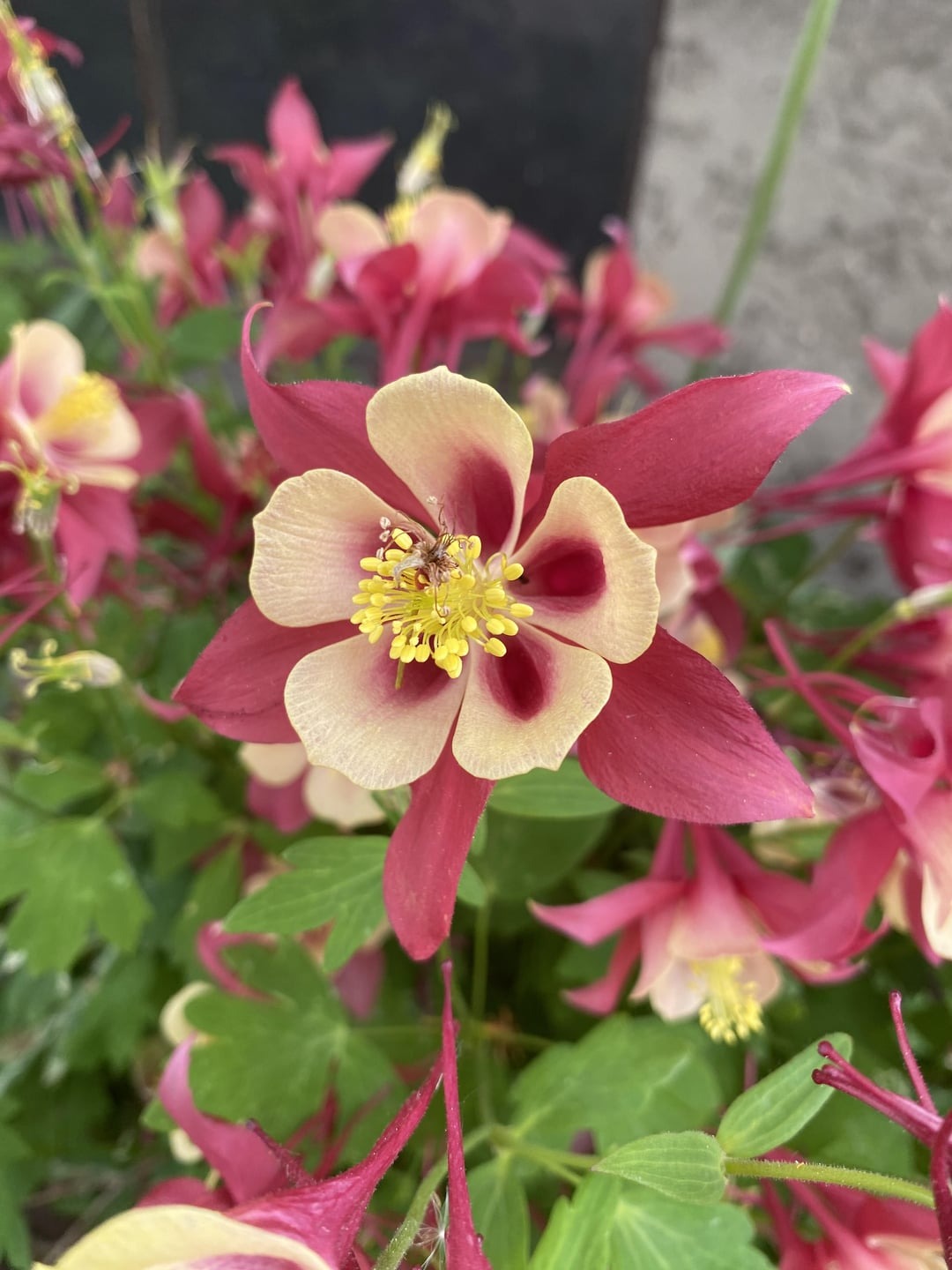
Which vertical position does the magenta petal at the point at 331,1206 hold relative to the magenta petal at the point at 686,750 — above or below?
below

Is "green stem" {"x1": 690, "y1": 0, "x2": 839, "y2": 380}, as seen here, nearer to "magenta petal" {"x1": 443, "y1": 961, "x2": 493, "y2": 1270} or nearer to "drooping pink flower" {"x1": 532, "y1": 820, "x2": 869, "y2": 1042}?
"drooping pink flower" {"x1": 532, "y1": 820, "x2": 869, "y2": 1042}

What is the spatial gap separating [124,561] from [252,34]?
0.96 meters

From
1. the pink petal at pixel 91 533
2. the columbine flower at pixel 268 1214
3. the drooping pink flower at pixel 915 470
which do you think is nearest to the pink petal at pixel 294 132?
the pink petal at pixel 91 533

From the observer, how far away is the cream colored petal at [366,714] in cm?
37

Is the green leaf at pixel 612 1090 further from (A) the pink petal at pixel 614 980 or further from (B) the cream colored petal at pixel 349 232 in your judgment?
(B) the cream colored petal at pixel 349 232

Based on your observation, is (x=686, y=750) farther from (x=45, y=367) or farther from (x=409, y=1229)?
(x=45, y=367)

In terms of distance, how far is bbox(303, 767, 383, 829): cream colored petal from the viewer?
0.58 m

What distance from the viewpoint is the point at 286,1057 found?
580 millimetres

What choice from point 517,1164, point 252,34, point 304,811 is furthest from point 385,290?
point 252,34

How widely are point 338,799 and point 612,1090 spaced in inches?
9.2

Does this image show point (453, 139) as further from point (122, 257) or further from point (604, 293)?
point (122, 257)

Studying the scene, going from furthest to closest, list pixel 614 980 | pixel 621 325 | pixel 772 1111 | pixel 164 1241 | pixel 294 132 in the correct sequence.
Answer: pixel 621 325, pixel 294 132, pixel 614 980, pixel 772 1111, pixel 164 1241

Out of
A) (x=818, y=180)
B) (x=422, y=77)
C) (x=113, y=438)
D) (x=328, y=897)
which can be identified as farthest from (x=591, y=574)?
(x=422, y=77)

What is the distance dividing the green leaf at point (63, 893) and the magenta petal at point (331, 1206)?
0.39 m
